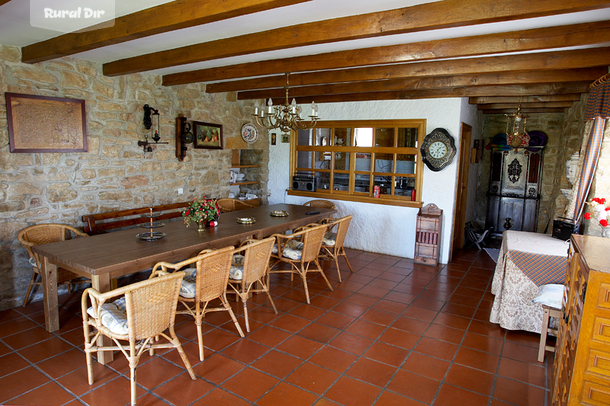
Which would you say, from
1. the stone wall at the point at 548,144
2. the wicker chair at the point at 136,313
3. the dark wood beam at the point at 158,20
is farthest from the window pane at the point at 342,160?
the wicker chair at the point at 136,313

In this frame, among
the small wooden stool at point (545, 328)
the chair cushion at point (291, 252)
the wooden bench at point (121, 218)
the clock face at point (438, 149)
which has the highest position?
the clock face at point (438, 149)

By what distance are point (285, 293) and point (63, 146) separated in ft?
9.55

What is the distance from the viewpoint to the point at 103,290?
2.67 m

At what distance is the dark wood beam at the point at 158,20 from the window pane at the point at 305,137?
406 cm

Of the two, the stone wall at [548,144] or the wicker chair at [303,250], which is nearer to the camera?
the wicker chair at [303,250]

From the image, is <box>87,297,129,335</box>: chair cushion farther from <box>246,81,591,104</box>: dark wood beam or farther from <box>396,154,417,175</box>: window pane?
<box>396,154,417,175</box>: window pane

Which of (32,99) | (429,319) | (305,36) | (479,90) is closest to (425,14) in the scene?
(305,36)

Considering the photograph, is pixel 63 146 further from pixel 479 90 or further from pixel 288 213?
pixel 479 90

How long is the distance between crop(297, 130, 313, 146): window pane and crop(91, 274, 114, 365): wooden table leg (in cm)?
461

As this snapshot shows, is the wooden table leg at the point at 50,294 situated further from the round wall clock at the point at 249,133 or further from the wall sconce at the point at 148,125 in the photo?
the round wall clock at the point at 249,133

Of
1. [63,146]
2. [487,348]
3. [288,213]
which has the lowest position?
[487,348]

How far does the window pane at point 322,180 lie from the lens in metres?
6.70

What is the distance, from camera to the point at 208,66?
4492 mm

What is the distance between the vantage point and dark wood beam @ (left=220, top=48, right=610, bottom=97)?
128 inches
